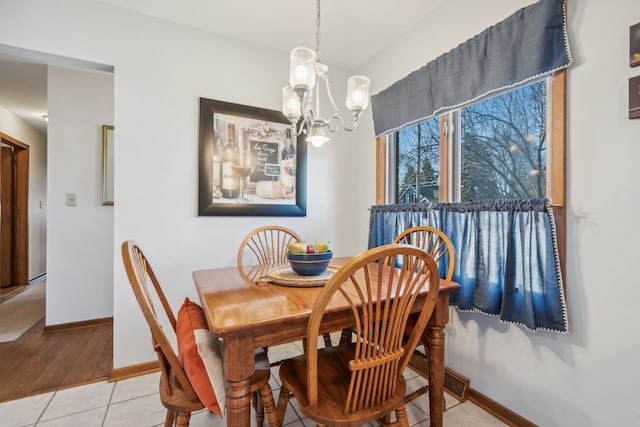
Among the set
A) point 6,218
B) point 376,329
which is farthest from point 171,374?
point 6,218

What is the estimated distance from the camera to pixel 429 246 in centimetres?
175

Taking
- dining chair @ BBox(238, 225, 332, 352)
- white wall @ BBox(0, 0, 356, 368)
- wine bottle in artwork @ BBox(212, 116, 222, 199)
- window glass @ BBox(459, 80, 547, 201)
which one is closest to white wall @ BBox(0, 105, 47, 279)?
white wall @ BBox(0, 0, 356, 368)

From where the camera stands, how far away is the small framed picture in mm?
1134

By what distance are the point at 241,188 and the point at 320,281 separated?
1.32 m

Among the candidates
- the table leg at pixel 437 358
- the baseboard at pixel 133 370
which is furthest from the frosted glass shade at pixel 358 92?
the baseboard at pixel 133 370

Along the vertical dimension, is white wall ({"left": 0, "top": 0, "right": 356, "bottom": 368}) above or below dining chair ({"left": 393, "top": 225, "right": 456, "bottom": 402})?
above

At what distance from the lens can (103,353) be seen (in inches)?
90.9

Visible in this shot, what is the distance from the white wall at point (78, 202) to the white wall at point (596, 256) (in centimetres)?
339

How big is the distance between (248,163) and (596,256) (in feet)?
7.22

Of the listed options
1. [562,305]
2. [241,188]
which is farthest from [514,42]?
[241,188]

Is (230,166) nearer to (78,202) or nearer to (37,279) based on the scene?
(78,202)

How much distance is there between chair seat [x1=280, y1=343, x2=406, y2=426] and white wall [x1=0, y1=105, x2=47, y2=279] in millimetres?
5191

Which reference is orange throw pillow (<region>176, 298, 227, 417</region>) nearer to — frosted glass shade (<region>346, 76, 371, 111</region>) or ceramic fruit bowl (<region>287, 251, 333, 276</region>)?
ceramic fruit bowl (<region>287, 251, 333, 276</region>)

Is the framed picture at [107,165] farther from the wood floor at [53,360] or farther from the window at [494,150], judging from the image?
the window at [494,150]
